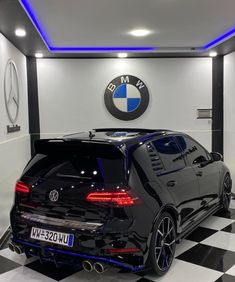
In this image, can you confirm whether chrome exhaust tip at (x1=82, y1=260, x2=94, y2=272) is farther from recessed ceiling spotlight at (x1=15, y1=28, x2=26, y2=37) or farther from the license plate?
recessed ceiling spotlight at (x1=15, y1=28, x2=26, y2=37)

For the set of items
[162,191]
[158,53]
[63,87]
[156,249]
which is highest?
[158,53]

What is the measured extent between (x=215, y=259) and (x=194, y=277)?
412 millimetres

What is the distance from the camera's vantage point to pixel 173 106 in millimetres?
6191

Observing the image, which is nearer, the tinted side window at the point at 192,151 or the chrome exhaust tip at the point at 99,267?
the chrome exhaust tip at the point at 99,267

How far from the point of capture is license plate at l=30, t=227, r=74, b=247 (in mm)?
2355

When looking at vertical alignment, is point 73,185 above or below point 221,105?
below

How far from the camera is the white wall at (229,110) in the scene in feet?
18.3

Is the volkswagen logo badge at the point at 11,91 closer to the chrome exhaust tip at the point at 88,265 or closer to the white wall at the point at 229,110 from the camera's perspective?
the chrome exhaust tip at the point at 88,265

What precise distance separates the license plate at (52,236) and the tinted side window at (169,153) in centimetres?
102

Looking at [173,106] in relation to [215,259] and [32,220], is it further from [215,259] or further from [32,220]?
[32,220]

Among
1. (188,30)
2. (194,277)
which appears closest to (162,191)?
(194,277)

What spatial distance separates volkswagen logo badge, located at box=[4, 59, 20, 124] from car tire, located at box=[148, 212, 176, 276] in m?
2.62

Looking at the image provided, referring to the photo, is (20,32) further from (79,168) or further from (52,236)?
(52,236)

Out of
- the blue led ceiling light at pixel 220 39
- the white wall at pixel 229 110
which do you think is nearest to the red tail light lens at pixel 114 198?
the blue led ceiling light at pixel 220 39
